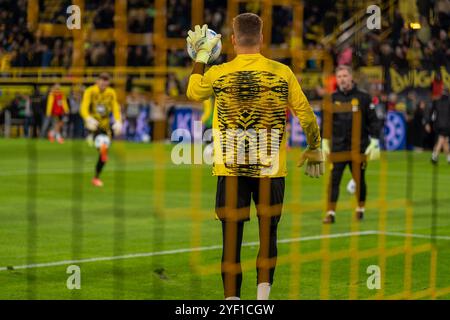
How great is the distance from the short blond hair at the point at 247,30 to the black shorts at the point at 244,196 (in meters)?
1.04

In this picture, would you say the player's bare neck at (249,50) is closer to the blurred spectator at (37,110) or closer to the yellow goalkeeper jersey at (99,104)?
the yellow goalkeeper jersey at (99,104)

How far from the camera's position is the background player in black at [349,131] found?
15555 millimetres

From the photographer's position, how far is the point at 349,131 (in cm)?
1582

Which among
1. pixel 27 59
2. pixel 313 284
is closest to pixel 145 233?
pixel 313 284

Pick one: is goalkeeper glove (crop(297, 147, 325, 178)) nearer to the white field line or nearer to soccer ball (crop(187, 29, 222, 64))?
soccer ball (crop(187, 29, 222, 64))

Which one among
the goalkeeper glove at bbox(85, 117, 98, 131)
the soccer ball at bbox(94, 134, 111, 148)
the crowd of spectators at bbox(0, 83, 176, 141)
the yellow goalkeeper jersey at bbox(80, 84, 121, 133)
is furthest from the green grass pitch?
the crowd of spectators at bbox(0, 83, 176, 141)

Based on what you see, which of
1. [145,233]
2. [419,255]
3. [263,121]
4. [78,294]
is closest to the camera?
[263,121]

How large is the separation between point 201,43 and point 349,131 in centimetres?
778

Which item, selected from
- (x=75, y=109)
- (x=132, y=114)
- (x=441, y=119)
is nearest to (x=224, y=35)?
(x=441, y=119)

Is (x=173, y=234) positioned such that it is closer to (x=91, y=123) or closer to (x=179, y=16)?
(x=91, y=123)

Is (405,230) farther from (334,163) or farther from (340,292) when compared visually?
(340,292)

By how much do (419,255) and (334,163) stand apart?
3.48m

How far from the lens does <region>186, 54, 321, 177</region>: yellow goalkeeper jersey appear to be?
8055 millimetres
